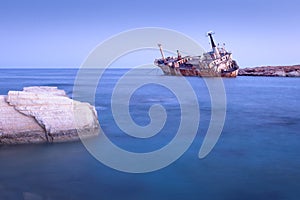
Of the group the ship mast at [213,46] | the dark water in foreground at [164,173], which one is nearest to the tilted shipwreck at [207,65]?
the ship mast at [213,46]

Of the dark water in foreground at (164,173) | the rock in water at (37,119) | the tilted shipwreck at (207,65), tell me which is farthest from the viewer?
the tilted shipwreck at (207,65)

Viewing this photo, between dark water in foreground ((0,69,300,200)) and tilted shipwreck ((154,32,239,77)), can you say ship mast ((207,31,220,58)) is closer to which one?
tilted shipwreck ((154,32,239,77))

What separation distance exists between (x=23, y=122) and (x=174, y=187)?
6.52m

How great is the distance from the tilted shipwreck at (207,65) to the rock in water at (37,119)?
169 ft

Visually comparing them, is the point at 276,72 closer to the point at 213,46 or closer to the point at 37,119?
the point at 213,46

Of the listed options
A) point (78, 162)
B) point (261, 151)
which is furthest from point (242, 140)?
point (78, 162)

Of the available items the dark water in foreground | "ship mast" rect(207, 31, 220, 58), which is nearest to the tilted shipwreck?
"ship mast" rect(207, 31, 220, 58)

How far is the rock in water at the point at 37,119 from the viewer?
43.0 ft

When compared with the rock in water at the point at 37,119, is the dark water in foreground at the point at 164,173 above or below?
below

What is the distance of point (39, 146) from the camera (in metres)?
13.3

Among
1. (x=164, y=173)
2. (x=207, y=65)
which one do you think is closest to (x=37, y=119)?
(x=164, y=173)

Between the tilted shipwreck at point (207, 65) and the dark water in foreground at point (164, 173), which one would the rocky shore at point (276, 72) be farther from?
the dark water in foreground at point (164, 173)

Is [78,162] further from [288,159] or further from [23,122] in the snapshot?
[288,159]

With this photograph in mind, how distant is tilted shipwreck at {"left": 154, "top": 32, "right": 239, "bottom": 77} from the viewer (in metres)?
69.2
